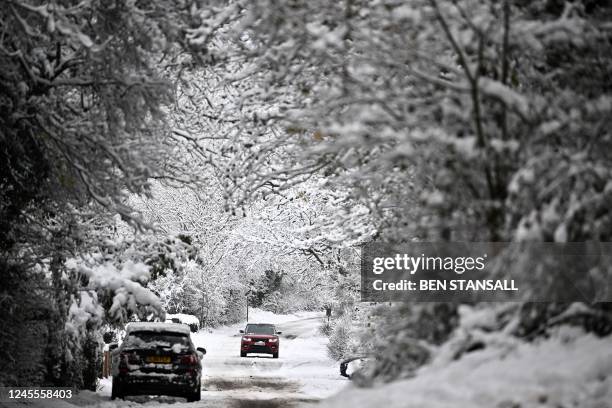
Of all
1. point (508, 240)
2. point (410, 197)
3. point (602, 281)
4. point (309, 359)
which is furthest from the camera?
point (309, 359)

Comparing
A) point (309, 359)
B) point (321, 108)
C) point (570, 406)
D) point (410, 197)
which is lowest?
point (309, 359)

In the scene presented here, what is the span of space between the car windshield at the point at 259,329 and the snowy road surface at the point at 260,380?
3.70ft

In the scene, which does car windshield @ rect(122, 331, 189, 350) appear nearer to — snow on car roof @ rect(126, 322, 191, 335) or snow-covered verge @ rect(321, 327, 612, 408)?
snow on car roof @ rect(126, 322, 191, 335)

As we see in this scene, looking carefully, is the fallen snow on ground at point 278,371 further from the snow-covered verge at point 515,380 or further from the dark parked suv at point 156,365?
the snow-covered verge at point 515,380

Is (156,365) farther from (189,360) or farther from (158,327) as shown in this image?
(158,327)

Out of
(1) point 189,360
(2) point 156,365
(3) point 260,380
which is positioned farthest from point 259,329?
(2) point 156,365

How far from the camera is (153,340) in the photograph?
663 inches

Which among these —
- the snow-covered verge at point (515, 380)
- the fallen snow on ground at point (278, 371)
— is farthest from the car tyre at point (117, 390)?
the snow-covered verge at point (515, 380)

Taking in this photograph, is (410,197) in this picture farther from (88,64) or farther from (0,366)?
(0,366)

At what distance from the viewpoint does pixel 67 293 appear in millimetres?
15570

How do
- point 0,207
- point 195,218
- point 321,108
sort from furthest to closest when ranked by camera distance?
point 195,218
point 0,207
point 321,108

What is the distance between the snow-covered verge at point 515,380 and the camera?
17.5ft

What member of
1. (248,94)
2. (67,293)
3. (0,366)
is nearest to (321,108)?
(248,94)

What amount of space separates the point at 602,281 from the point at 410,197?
9.63 ft
